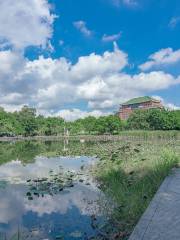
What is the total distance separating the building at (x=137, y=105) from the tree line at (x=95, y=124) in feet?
111

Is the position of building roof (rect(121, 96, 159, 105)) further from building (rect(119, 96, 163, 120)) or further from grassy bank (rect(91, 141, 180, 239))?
grassy bank (rect(91, 141, 180, 239))

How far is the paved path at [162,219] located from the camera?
4.42 m

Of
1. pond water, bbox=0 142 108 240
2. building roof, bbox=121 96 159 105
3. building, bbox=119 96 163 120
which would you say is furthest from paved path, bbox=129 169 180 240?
building roof, bbox=121 96 159 105

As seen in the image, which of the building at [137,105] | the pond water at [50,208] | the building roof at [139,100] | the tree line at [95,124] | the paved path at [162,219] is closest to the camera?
the paved path at [162,219]

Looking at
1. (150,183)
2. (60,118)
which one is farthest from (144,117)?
(150,183)

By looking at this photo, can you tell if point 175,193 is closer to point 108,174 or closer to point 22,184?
point 108,174

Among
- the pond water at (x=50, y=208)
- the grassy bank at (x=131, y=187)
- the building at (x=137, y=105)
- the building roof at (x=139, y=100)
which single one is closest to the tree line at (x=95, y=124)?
the building at (x=137, y=105)

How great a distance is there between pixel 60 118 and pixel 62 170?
73261mm

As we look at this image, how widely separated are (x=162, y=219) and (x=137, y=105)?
384ft

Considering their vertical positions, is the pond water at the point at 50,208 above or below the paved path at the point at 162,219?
below

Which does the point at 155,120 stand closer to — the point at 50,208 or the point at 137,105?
the point at 137,105

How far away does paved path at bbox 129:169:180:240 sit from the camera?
442cm

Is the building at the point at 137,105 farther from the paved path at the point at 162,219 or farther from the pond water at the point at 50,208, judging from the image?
the paved path at the point at 162,219

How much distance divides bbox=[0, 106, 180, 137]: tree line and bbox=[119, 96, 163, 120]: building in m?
33.9
